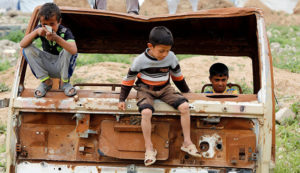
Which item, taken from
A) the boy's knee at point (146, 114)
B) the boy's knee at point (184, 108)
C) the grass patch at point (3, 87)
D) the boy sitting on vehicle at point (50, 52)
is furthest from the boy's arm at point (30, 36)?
the grass patch at point (3, 87)

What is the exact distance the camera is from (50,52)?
3.85m

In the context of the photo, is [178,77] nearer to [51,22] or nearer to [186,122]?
[186,122]

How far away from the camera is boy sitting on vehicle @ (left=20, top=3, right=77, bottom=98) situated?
347cm

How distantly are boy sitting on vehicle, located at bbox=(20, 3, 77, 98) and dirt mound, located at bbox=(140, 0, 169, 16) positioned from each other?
2279 centimetres

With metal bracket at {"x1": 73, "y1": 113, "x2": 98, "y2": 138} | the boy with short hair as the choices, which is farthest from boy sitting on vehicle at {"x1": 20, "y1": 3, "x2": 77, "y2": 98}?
the boy with short hair

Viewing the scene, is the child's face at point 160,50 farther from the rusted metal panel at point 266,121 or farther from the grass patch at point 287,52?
the grass patch at point 287,52

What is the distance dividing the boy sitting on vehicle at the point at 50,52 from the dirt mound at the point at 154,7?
74.8 feet

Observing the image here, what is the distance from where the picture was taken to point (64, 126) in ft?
11.4

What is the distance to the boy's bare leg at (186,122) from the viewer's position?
3211 millimetres

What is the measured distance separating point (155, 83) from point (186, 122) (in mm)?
504

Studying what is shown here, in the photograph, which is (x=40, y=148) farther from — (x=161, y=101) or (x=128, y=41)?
(x=128, y=41)

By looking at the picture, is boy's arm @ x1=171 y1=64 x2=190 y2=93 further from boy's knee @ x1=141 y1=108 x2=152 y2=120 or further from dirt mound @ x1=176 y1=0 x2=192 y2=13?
dirt mound @ x1=176 y1=0 x2=192 y2=13

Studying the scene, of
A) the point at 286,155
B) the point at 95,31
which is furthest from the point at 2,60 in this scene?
the point at 286,155

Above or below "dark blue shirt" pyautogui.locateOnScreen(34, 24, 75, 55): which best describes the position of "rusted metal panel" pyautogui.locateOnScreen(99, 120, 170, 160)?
below
